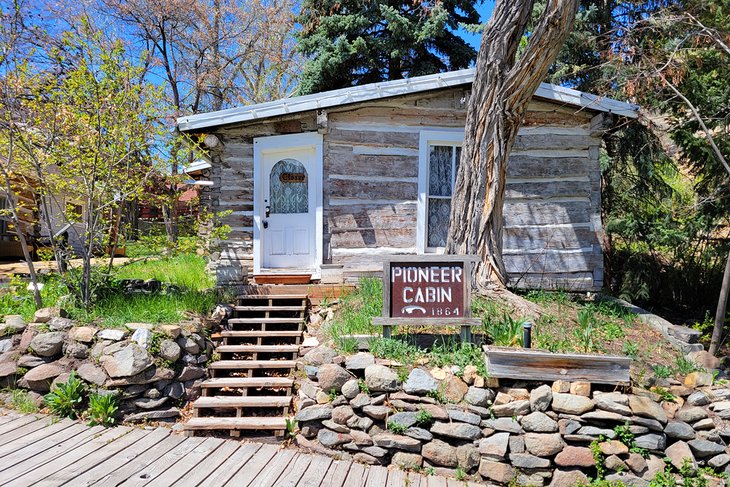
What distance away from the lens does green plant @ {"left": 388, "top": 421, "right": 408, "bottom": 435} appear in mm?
3832

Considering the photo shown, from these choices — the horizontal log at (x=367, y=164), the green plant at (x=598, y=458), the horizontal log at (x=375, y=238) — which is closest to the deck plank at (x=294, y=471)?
the green plant at (x=598, y=458)

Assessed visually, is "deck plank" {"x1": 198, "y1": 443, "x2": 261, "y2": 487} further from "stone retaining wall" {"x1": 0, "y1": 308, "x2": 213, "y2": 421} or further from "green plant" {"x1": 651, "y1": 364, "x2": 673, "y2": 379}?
"green plant" {"x1": 651, "y1": 364, "x2": 673, "y2": 379}

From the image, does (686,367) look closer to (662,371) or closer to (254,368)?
(662,371)

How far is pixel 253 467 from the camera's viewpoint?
3635 millimetres

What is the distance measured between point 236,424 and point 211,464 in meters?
0.53

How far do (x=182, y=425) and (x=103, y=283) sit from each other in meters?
2.34

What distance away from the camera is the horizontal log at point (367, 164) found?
22.4 ft

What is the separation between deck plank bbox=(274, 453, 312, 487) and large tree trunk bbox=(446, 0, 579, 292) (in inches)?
110

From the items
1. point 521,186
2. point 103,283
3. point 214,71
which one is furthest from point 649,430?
point 214,71

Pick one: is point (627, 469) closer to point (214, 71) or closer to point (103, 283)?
point (103, 283)

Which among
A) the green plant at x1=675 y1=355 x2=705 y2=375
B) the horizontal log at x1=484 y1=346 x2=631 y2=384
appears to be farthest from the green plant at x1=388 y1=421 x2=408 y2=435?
the green plant at x1=675 y1=355 x2=705 y2=375

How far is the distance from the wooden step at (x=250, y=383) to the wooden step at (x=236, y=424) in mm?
387

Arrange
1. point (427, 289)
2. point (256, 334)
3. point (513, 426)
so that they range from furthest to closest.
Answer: point (256, 334) → point (427, 289) → point (513, 426)

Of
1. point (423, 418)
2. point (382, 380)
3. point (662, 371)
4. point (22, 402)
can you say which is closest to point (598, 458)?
point (662, 371)
